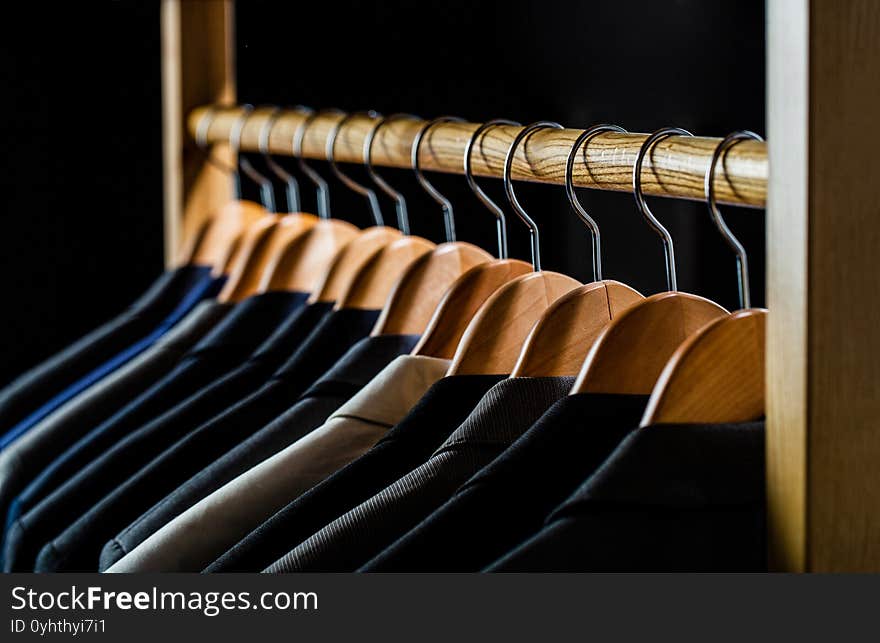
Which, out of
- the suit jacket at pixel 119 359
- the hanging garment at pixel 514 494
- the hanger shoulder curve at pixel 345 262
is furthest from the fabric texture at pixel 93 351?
the hanging garment at pixel 514 494

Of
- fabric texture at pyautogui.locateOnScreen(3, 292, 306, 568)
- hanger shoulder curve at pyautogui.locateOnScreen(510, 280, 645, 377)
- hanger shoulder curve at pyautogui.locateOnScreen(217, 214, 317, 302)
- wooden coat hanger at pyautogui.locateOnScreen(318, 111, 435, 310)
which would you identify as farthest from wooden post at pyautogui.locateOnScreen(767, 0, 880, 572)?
hanger shoulder curve at pyautogui.locateOnScreen(217, 214, 317, 302)

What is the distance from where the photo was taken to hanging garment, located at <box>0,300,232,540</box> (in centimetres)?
97

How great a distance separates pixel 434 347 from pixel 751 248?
1.48ft

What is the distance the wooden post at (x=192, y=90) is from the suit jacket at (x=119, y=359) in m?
0.20

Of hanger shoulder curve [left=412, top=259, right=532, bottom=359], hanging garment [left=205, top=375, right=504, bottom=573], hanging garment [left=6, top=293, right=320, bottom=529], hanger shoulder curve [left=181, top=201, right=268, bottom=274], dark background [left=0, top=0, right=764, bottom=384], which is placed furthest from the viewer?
hanger shoulder curve [left=181, top=201, right=268, bottom=274]

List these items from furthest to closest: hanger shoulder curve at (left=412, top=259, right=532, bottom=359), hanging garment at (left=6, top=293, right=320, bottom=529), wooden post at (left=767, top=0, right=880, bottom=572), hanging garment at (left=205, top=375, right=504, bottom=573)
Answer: hanging garment at (left=6, top=293, right=320, bottom=529) → hanger shoulder curve at (left=412, top=259, right=532, bottom=359) → hanging garment at (left=205, top=375, right=504, bottom=573) → wooden post at (left=767, top=0, right=880, bottom=572)

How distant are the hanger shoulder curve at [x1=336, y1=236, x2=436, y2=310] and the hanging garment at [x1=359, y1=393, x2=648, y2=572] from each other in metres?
0.35

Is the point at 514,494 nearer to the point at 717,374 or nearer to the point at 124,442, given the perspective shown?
the point at 717,374

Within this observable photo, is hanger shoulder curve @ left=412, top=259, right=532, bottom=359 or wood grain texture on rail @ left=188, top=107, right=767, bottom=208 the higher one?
wood grain texture on rail @ left=188, top=107, right=767, bottom=208

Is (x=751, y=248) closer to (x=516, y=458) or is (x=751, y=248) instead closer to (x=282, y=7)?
(x=516, y=458)

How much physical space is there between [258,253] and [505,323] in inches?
18.5

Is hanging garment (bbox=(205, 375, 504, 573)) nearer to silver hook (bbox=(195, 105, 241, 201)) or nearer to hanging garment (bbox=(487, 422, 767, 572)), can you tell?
hanging garment (bbox=(487, 422, 767, 572))

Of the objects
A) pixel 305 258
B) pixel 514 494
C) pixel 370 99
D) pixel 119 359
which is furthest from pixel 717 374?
pixel 370 99

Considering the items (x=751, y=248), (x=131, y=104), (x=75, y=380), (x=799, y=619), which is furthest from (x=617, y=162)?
(x=131, y=104)
